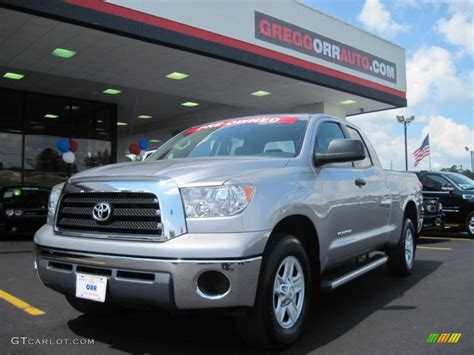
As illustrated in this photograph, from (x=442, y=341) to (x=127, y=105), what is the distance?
18.4m

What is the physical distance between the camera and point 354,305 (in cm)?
536

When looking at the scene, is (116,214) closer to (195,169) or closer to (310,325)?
(195,169)

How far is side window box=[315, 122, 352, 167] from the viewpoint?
495 cm

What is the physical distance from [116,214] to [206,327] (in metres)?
1.51

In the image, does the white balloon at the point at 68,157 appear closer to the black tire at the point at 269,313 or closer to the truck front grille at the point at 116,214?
the truck front grille at the point at 116,214

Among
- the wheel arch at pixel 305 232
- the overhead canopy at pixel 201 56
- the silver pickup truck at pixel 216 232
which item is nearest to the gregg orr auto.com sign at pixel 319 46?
the overhead canopy at pixel 201 56

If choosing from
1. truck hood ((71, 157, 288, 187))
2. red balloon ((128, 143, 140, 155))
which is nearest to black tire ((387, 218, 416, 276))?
truck hood ((71, 157, 288, 187))

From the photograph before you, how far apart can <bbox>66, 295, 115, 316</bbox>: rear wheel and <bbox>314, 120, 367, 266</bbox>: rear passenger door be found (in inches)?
84.2

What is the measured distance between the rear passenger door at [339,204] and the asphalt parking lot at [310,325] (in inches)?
26.5

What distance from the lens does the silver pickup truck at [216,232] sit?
11.0 feet

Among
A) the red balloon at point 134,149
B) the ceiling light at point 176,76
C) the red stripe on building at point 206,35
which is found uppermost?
the red stripe on building at point 206,35

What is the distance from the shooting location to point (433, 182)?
44.2 ft

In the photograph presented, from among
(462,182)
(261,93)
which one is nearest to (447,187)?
(462,182)

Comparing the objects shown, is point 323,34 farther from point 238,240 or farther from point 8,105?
point 238,240
